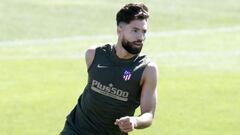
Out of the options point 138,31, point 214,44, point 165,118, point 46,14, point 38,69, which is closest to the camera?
point 138,31

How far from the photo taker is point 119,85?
7695 millimetres

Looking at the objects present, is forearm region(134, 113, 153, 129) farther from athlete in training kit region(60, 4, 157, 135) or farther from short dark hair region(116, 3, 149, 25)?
short dark hair region(116, 3, 149, 25)

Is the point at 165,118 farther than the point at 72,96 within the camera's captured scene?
No

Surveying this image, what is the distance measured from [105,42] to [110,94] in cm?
1339

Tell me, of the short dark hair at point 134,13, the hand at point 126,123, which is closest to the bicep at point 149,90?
the short dark hair at point 134,13

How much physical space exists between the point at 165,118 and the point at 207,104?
1264mm

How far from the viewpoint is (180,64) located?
1753 cm

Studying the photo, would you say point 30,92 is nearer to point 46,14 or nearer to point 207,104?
point 207,104

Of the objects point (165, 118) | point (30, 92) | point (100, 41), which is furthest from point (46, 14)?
point (165, 118)

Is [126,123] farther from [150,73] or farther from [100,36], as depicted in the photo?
[100,36]

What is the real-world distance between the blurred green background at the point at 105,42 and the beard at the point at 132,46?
4321mm

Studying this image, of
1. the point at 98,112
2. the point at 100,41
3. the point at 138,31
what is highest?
the point at 138,31

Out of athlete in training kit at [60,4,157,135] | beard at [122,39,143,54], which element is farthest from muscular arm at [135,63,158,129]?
beard at [122,39,143,54]

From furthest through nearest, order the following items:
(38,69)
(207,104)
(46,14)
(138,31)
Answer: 1. (46,14)
2. (38,69)
3. (207,104)
4. (138,31)
